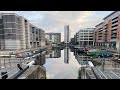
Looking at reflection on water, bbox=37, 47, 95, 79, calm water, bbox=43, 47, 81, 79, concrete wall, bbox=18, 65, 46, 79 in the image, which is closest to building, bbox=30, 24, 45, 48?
reflection on water, bbox=37, 47, 95, 79

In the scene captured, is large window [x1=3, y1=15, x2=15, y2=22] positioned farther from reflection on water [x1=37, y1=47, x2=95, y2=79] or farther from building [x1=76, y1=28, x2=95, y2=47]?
building [x1=76, y1=28, x2=95, y2=47]

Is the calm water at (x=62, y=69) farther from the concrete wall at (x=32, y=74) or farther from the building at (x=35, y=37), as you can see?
the building at (x=35, y=37)

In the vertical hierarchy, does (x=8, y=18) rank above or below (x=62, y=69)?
above

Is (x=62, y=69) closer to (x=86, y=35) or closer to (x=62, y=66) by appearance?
(x=62, y=66)

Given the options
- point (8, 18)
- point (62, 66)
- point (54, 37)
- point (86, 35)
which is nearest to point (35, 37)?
point (8, 18)

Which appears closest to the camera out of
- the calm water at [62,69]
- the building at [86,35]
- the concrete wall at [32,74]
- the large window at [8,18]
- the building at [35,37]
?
the concrete wall at [32,74]

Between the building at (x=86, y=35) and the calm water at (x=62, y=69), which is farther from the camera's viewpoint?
the building at (x=86, y=35)

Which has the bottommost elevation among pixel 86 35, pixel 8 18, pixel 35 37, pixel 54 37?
pixel 35 37

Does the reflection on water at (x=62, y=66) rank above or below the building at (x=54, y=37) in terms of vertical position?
below

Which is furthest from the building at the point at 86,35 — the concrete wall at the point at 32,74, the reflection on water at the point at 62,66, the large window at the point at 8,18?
the concrete wall at the point at 32,74
